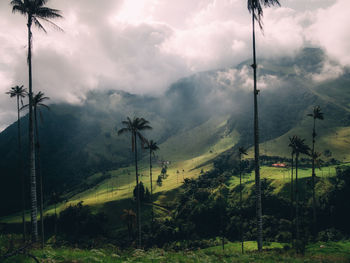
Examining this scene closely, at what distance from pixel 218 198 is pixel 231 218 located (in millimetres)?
19134

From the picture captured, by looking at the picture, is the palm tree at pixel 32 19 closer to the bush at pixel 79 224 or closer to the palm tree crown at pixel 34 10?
the palm tree crown at pixel 34 10

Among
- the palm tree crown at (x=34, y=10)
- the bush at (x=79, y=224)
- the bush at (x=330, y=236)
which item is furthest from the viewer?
the bush at (x=79, y=224)

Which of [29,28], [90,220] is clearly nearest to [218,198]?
[90,220]

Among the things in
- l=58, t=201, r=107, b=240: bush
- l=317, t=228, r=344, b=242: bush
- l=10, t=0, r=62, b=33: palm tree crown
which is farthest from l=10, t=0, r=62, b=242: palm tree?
l=58, t=201, r=107, b=240: bush

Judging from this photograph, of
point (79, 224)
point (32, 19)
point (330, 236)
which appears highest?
point (32, 19)

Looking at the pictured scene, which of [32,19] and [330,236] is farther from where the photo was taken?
[330,236]

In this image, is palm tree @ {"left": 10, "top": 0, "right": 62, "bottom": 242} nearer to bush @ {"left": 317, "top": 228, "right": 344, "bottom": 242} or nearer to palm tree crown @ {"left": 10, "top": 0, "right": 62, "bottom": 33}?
palm tree crown @ {"left": 10, "top": 0, "right": 62, "bottom": 33}

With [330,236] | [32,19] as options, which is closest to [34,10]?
[32,19]

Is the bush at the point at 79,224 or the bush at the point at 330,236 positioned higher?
the bush at the point at 330,236

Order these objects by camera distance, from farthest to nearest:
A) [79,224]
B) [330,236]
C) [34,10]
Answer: [79,224] → [330,236] → [34,10]

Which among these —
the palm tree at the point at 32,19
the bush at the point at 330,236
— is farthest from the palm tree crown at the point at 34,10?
the bush at the point at 330,236

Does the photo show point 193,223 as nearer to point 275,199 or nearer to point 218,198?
point 218,198

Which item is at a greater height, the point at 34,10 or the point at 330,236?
the point at 34,10

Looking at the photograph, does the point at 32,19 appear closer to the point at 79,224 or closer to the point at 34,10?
the point at 34,10
